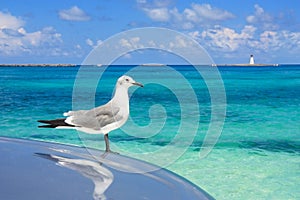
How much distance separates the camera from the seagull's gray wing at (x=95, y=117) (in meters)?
2.81

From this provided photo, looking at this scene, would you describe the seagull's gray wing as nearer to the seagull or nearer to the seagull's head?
the seagull

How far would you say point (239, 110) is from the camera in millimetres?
15609

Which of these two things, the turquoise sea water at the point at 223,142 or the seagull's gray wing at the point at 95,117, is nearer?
the seagull's gray wing at the point at 95,117

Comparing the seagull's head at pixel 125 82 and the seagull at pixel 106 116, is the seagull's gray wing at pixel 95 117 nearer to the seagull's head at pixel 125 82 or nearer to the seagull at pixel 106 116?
the seagull at pixel 106 116

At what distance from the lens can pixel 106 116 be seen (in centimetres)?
286

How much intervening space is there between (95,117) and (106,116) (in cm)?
11

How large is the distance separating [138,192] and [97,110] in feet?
6.74

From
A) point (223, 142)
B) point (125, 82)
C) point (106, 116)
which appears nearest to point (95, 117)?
point (106, 116)

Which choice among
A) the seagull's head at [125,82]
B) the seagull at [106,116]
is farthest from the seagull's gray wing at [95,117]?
the seagull's head at [125,82]

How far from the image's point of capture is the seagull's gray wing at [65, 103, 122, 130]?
2.81 meters

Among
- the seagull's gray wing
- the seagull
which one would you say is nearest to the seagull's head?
the seagull

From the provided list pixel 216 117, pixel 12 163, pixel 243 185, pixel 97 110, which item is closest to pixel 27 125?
pixel 216 117

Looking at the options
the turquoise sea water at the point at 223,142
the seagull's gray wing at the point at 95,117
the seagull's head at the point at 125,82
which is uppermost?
the seagull's head at the point at 125,82

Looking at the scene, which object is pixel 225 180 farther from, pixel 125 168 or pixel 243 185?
pixel 125 168
